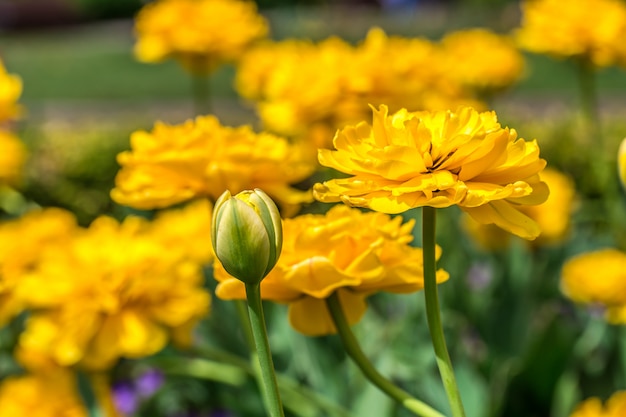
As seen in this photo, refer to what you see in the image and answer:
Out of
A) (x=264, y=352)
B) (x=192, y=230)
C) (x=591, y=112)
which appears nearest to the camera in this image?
(x=264, y=352)

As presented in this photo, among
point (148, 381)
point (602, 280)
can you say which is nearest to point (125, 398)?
→ point (148, 381)

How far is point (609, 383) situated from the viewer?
1.59m

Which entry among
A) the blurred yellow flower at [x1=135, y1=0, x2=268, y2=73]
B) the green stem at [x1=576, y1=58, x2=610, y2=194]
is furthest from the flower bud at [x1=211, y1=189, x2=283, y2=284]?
the blurred yellow flower at [x1=135, y1=0, x2=268, y2=73]

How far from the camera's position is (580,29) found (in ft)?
6.13

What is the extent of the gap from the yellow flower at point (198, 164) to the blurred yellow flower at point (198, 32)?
47.6 inches

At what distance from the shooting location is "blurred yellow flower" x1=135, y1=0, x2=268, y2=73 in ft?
7.00

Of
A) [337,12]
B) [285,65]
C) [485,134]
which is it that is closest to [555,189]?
[285,65]

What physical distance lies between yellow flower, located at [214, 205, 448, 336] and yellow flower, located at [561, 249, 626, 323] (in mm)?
958

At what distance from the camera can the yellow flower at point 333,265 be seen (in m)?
0.68

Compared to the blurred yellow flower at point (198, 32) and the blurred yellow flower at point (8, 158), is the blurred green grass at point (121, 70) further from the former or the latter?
the blurred yellow flower at point (8, 158)

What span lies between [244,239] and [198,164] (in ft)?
1.19

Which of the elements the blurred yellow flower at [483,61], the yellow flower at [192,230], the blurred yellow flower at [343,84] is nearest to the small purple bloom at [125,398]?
the yellow flower at [192,230]

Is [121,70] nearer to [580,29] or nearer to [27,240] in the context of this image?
[580,29]

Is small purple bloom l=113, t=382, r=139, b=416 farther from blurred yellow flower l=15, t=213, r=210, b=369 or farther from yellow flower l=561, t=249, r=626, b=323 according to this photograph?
yellow flower l=561, t=249, r=626, b=323
